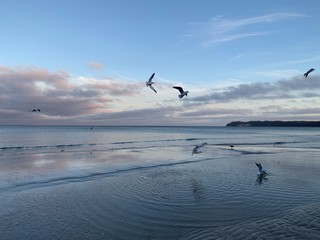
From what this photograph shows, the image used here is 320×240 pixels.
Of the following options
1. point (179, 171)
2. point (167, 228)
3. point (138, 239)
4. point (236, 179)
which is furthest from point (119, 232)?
point (179, 171)

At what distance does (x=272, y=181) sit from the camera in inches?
687

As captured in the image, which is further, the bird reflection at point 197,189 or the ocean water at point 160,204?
the bird reflection at point 197,189

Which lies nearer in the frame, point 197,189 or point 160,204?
point 160,204

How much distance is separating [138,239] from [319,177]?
13367 millimetres

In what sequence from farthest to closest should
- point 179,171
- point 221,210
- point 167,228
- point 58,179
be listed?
point 179,171 < point 58,179 < point 221,210 < point 167,228

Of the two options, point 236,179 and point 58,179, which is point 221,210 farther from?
point 58,179

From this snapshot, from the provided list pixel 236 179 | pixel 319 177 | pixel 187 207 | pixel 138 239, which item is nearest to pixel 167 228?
pixel 138 239

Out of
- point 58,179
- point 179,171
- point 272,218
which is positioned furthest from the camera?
point 179,171

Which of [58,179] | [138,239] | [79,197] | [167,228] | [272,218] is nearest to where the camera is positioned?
[138,239]

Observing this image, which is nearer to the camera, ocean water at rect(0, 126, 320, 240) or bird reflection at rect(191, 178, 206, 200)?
ocean water at rect(0, 126, 320, 240)

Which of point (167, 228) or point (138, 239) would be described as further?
point (167, 228)

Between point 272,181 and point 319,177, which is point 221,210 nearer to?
point 272,181

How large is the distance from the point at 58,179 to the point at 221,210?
1061 cm

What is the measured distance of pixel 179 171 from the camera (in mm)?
21859
